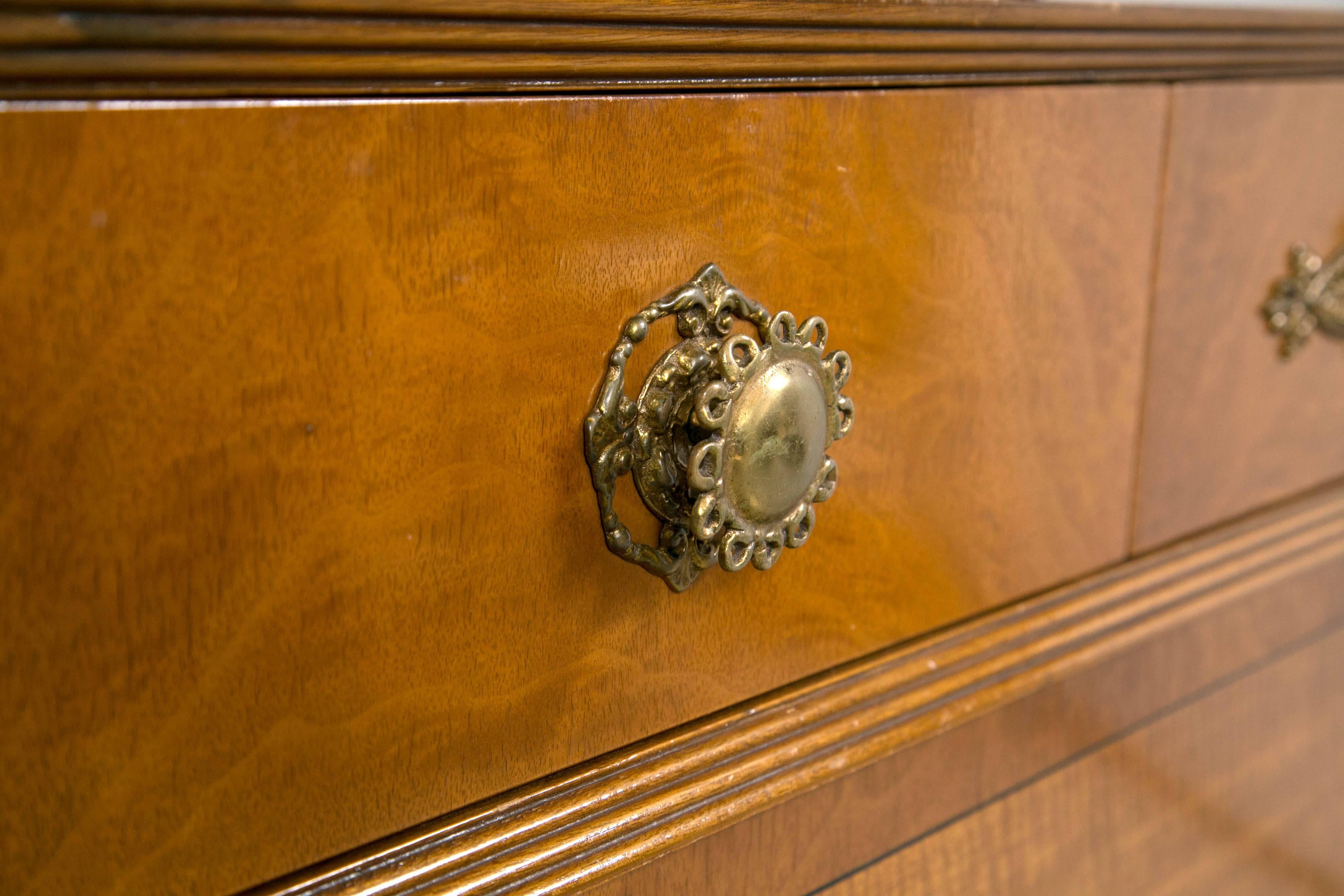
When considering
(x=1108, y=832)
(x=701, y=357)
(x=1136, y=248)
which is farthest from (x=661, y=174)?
(x=1108, y=832)

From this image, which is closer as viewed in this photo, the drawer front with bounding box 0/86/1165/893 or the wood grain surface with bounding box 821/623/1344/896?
the drawer front with bounding box 0/86/1165/893

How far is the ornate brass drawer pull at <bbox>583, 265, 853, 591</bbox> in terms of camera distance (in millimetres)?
271

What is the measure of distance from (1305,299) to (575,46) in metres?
0.38

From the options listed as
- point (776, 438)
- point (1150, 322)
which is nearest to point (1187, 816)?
point (1150, 322)

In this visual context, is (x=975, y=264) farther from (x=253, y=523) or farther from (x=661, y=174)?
(x=253, y=523)

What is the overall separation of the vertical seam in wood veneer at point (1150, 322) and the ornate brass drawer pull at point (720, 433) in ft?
0.62

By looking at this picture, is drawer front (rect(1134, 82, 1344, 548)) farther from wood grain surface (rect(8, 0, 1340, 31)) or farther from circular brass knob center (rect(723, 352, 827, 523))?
circular brass knob center (rect(723, 352, 827, 523))

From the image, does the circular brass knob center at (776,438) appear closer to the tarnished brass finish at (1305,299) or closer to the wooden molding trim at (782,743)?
the wooden molding trim at (782,743)

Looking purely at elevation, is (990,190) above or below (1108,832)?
above

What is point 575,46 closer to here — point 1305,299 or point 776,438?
point 776,438

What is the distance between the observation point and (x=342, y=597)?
0.25 m

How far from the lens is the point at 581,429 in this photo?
0.28m

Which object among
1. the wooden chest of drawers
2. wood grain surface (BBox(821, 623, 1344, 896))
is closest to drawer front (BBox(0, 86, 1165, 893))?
the wooden chest of drawers

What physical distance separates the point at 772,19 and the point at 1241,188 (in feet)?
0.85
